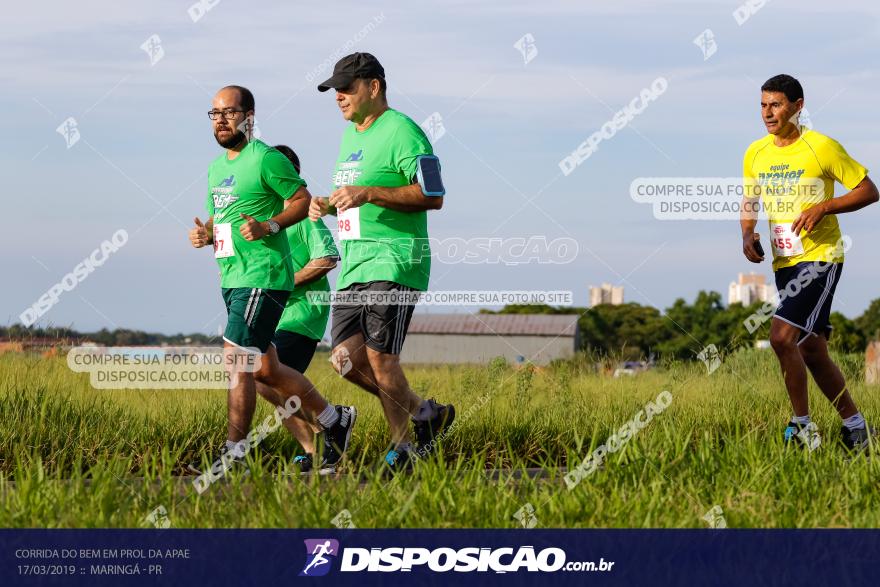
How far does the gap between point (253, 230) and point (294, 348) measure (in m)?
1.25

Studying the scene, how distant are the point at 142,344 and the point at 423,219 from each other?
5.18 m

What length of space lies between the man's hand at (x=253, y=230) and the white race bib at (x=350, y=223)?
45 cm

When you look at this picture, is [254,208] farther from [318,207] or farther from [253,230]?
[318,207]

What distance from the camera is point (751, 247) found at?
26.5 ft

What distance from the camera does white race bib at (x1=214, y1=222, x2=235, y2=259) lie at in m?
7.09

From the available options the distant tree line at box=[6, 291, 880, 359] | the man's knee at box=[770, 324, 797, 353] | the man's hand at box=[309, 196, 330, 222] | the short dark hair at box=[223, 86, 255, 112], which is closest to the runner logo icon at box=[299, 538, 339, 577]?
the man's hand at box=[309, 196, 330, 222]

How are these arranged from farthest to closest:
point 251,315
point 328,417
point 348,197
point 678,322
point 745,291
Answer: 1. point 745,291
2. point 678,322
3. point 328,417
4. point 251,315
5. point 348,197

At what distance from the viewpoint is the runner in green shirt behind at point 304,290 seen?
7.77m

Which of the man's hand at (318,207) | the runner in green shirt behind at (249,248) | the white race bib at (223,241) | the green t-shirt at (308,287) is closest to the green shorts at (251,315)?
the runner in green shirt behind at (249,248)

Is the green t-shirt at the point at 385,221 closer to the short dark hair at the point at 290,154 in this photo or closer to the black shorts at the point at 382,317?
the black shorts at the point at 382,317

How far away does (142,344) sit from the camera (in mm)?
11227

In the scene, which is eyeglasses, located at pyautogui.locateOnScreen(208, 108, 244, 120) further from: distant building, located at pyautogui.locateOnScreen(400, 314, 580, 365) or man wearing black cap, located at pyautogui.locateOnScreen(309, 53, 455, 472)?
distant building, located at pyautogui.locateOnScreen(400, 314, 580, 365)

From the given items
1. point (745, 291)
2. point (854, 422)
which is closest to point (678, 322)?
point (745, 291)

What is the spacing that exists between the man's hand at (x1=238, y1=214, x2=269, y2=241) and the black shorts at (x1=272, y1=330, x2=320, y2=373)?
3.60ft
